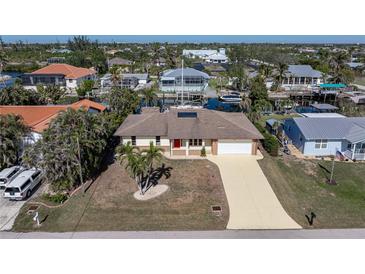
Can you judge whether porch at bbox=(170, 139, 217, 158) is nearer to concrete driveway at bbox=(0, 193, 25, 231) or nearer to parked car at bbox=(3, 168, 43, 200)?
parked car at bbox=(3, 168, 43, 200)

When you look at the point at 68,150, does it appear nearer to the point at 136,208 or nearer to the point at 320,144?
the point at 136,208

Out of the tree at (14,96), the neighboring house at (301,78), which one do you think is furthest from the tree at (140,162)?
the neighboring house at (301,78)

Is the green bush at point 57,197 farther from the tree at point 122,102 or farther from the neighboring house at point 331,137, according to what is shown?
the neighboring house at point 331,137

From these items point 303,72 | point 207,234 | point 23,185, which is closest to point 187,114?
point 207,234

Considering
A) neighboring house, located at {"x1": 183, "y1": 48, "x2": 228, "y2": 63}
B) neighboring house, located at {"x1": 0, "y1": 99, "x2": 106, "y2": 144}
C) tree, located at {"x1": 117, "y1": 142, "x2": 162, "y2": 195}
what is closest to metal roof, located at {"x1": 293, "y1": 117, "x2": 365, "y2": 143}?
tree, located at {"x1": 117, "y1": 142, "x2": 162, "y2": 195}

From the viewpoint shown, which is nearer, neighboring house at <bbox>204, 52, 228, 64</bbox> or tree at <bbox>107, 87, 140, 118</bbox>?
tree at <bbox>107, 87, 140, 118</bbox>

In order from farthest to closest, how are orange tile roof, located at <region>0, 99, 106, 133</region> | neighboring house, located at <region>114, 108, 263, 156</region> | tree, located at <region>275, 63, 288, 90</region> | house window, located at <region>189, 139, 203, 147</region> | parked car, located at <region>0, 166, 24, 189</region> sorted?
tree, located at <region>275, 63, 288, 90</region> < house window, located at <region>189, 139, 203, 147</region> < neighboring house, located at <region>114, 108, 263, 156</region> < orange tile roof, located at <region>0, 99, 106, 133</region> < parked car, located at <region>0, 166, 24, 189</region>
